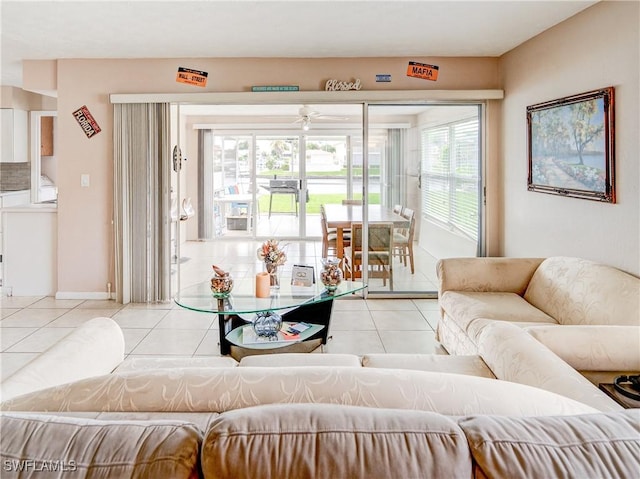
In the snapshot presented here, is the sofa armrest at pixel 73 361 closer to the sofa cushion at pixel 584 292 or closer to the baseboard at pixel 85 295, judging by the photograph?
the sofa cushion at pixel 584 292

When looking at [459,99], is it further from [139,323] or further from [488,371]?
[139,323]

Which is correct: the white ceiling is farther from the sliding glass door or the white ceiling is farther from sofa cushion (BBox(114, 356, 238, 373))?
sofa cushion (BBox(114, 356, 238, 373))

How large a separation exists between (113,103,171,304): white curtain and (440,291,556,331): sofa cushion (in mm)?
2967

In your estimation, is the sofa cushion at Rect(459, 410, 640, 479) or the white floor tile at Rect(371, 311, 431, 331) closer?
the sofa cushion at Rect(459, 410, 640, 479)

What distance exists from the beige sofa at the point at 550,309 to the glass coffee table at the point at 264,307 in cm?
77

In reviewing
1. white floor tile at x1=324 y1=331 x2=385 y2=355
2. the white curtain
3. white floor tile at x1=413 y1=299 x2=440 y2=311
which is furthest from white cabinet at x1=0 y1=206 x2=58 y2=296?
white floor tile at x1=413 y1=299 x2=440 y2=311

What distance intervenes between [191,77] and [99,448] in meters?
4.44

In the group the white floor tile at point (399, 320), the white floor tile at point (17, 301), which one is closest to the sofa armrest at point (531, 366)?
the white floor tile at point (399, 320)

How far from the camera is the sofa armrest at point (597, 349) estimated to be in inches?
80.5

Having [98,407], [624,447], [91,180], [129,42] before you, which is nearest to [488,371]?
[624,447]

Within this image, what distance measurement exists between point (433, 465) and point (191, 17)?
3619 millimetres

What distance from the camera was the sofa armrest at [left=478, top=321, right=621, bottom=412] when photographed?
59.6 inches

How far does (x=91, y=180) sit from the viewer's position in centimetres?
479

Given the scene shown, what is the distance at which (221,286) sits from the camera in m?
3.07
